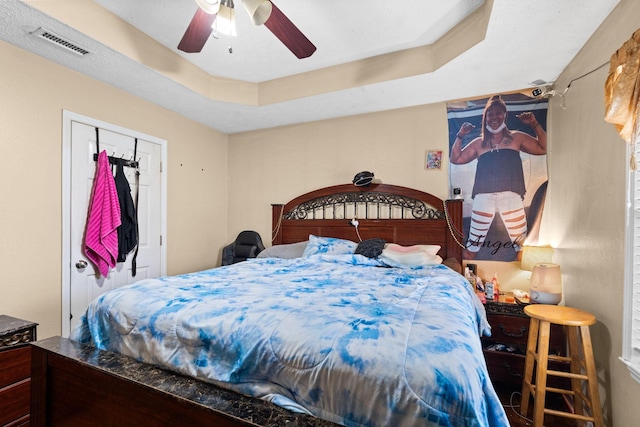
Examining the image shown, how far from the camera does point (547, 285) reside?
85.9 inches

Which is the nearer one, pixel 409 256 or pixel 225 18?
pixel 225 18

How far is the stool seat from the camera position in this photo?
169cm

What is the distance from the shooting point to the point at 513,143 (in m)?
2.77

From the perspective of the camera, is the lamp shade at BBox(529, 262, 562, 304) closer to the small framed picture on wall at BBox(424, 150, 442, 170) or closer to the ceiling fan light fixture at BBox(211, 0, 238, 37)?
the small framed picture on wall at BBox(424, 150, 442, 170)

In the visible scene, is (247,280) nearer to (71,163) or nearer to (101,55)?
(71,163)

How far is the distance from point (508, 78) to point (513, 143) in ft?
1.92

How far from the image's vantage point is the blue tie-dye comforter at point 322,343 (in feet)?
2.89

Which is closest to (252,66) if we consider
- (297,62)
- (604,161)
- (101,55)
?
(297,62)

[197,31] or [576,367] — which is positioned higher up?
[197,31]

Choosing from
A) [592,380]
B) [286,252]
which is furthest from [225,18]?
[592,380]

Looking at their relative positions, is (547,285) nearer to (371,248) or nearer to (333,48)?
(371,248)

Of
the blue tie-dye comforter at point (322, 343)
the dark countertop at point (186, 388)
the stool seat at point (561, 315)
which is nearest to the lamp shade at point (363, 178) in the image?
the blue tie-dye comforter at point (322, 343)

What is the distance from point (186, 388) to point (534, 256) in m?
2.65

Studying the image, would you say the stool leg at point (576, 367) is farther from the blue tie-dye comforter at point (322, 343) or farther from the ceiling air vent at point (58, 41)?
the ceiling air vent at point (58, 41)
